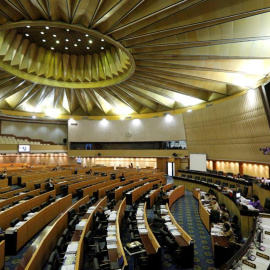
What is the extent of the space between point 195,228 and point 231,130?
958cm

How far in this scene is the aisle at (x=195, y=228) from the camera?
19.8 feet

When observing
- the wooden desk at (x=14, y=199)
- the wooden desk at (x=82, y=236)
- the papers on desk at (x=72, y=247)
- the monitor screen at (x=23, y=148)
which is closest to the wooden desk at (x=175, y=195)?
the wooden desk at (x=82, y=236)

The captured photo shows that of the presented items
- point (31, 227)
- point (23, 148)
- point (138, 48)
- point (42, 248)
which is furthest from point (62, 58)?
point (42, 248)

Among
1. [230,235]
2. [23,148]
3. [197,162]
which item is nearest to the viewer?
[230,235]

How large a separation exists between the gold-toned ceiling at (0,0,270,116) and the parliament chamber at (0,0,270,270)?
0.24ft

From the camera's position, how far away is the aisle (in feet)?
19.8

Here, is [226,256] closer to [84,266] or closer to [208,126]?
[84,266]

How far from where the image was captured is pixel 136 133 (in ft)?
84.8

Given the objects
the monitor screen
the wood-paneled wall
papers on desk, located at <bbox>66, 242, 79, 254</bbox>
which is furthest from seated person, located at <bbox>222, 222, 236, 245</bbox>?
the monitor screen

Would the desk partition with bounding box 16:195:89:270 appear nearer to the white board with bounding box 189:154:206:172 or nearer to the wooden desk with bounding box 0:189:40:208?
the wooden desk with bounding box 0:189:40:208

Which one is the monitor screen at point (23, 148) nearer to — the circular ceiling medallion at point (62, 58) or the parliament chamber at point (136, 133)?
the parliament chamber at point (136, 133)

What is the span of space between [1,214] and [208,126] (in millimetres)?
15779

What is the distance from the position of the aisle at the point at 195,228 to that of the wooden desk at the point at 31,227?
14.6 ft

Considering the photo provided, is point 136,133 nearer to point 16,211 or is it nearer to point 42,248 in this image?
point 16,211
